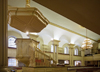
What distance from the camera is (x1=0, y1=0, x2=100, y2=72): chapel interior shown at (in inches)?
101

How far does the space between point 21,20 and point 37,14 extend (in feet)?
3.26

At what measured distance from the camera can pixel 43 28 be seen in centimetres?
758

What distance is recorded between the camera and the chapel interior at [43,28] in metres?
2.56

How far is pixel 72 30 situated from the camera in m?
17.6

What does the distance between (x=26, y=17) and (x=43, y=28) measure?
1.65 meters
